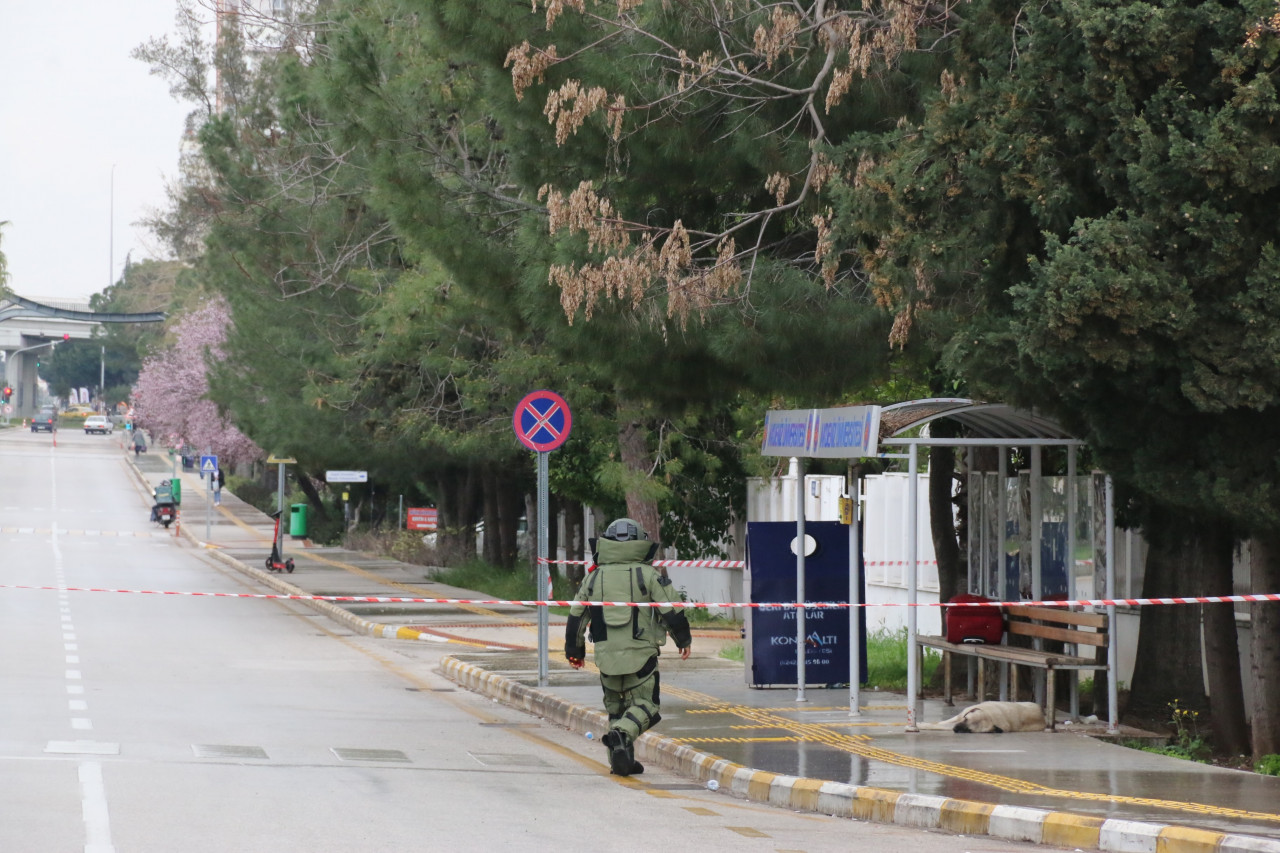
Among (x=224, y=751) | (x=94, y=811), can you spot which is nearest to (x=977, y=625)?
(x=224, y=751)

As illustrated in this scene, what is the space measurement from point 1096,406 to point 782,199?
11.1 ft

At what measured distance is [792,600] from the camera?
47.3ft

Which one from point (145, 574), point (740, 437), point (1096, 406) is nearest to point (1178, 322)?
point (1096, 406)

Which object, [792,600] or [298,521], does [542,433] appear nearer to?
[792,600]

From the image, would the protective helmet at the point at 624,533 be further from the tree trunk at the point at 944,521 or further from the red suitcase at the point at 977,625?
the tree trunk at the point at 944,521

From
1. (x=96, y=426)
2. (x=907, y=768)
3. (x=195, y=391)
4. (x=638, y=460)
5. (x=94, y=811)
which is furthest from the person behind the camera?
(x=96, y=426)

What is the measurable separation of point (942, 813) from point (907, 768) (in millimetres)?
1376

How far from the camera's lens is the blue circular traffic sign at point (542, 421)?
1569 cm

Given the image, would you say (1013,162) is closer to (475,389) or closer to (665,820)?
(665,820)

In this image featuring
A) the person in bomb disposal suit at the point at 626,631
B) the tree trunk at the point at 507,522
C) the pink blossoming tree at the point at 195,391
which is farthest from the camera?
the pink blossoming tree at the point at 195,391

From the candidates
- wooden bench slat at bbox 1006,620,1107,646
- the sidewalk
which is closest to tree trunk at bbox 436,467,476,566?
the sidewalk

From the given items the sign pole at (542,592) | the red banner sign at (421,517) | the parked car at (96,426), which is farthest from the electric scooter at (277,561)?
the parked car at (96,426)

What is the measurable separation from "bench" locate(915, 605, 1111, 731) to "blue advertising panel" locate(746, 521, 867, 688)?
1086 millimetres

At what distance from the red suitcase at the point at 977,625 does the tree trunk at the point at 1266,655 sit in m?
2.44
